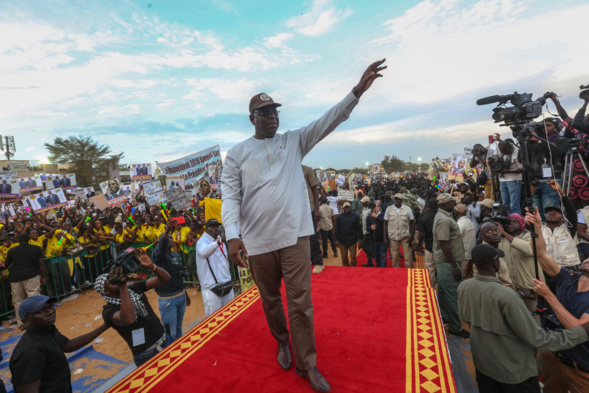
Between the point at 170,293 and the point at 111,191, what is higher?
the point at 111,191

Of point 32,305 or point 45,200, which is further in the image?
point 45,200

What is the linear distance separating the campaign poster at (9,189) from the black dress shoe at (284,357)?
1771 centimetres

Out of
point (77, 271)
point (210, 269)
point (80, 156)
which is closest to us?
point (210, 269)

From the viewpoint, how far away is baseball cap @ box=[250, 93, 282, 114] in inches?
85.2

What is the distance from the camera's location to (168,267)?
4301 mm

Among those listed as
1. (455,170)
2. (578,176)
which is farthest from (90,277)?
(455,170)

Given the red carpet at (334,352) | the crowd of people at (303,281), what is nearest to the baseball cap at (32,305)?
the crowd of people at (303,281)

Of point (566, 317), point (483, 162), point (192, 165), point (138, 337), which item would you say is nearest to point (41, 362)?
point (138, 337)

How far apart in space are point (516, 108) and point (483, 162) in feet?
13.1

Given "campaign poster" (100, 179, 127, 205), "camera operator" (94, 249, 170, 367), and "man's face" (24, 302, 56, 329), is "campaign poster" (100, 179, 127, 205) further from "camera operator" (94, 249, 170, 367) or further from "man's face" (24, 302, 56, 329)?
"man's face" (24, 302, 56, 329)

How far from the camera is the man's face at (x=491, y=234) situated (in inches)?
155

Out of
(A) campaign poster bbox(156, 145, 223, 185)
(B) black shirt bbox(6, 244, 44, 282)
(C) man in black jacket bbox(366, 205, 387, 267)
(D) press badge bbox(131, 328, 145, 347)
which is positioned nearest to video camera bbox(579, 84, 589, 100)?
(C) man in black jacket bbox(366, 205, 387, 267)

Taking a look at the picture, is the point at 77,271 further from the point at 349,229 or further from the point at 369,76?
the point at 369,76

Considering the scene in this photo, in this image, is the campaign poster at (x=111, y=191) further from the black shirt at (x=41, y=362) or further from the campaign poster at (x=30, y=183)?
the black shirt at (x=41, y=362)
